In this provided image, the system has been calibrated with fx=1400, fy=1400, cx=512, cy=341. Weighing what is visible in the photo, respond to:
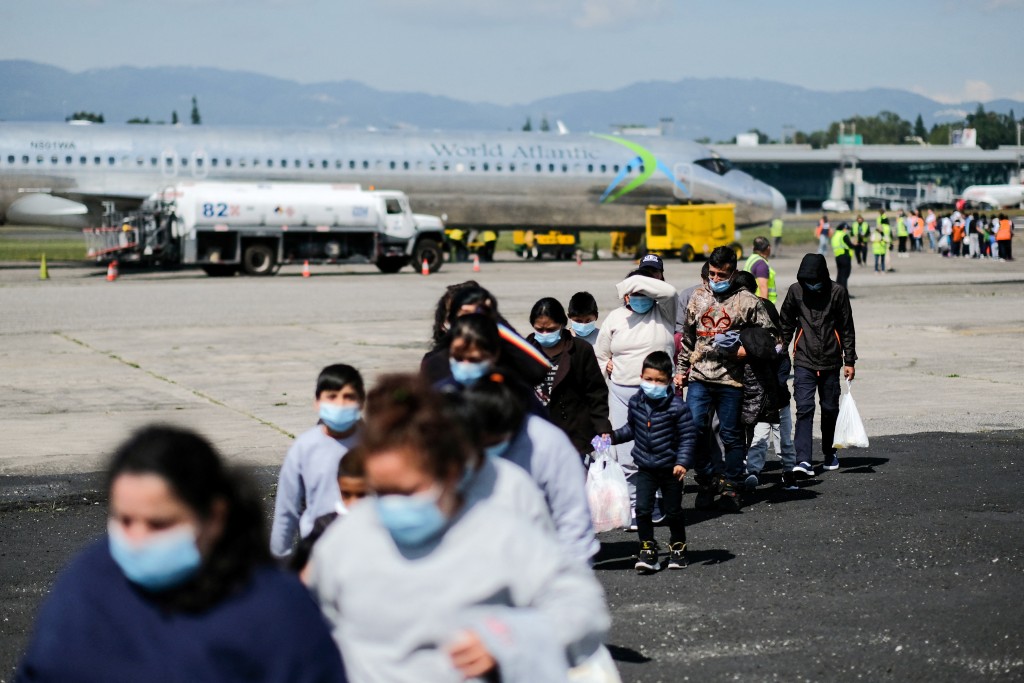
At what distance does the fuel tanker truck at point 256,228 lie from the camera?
121ft

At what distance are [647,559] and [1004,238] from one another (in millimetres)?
43595

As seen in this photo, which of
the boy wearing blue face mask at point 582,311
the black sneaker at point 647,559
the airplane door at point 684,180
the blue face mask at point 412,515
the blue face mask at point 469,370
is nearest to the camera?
the blue face mask at point 412,515

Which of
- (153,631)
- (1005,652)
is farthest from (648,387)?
(153,631)

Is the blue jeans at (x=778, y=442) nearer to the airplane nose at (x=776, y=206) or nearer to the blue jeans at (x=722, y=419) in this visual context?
the blue jeans at (x=722, y=419)

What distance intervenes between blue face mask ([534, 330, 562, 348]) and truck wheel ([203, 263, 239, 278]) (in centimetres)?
3080

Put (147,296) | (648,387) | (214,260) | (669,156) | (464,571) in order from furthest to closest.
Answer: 1. (669,156)
2. (214,260)
3. (147,296)
4. (648,387)
5. (464,571)

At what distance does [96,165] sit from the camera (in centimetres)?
4181

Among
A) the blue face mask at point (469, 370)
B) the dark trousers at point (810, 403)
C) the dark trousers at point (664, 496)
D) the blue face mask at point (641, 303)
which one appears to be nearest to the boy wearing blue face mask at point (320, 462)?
the blue face mask at point (469, 370)

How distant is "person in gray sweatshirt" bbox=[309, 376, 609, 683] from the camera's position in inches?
122

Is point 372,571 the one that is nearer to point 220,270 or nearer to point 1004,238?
point 220,270

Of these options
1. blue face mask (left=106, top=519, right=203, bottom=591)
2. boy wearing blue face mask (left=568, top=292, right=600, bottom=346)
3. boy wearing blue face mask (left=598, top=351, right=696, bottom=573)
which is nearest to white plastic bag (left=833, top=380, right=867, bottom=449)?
boy wearing blue face mask (left=568, top=292, right=600, bottom=346)

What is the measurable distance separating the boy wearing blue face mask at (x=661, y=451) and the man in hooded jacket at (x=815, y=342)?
286 centimetres

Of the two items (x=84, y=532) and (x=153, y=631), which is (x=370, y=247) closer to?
(x=84, y=532)

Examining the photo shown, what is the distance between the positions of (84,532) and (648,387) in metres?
4.04
